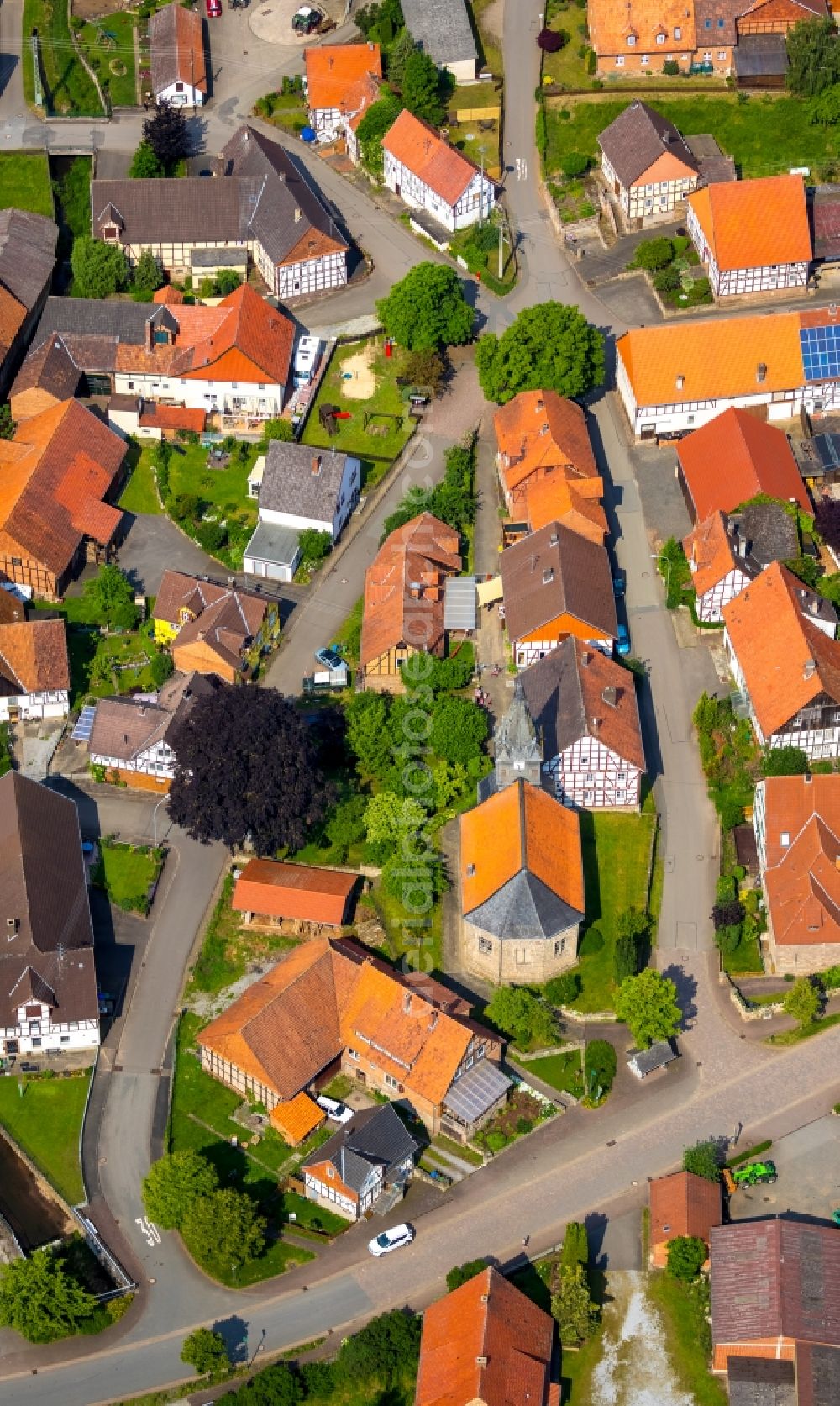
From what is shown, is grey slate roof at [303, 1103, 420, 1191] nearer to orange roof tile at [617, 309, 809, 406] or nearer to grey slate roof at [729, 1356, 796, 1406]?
grey slate roof at [729, 1356, 796, 1406]

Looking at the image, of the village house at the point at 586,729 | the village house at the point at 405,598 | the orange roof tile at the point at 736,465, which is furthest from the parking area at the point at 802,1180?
the orange roof tile at the point at 736,465

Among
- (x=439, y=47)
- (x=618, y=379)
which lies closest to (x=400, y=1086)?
(x=618, y=379)

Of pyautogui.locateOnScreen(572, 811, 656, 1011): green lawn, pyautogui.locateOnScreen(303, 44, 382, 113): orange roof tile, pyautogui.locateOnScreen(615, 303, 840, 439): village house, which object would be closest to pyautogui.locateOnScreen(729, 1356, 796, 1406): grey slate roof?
pyautogui.locateOnScreen(572, 811, 656, 1011): green lawn

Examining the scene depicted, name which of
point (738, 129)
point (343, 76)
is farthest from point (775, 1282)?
point (343, 76)

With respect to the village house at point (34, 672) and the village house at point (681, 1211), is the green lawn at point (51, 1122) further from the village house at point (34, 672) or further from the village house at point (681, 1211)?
the village house at point (681, 1211)

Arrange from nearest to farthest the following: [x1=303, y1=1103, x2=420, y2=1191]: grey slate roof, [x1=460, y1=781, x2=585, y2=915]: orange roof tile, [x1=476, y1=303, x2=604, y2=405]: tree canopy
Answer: [x1=303, y1=1103, x2=420, y2=1191]: grey slate roof < [x1=460, y1=781, x2=585, y2=915]: orange roof tile < [x1=476, y1=303, x2=604, y2=405]: tree canopy

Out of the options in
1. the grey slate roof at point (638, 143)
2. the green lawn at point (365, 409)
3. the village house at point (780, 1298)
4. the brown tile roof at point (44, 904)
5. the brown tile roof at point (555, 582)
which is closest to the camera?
the village house at point (780, 1298)
